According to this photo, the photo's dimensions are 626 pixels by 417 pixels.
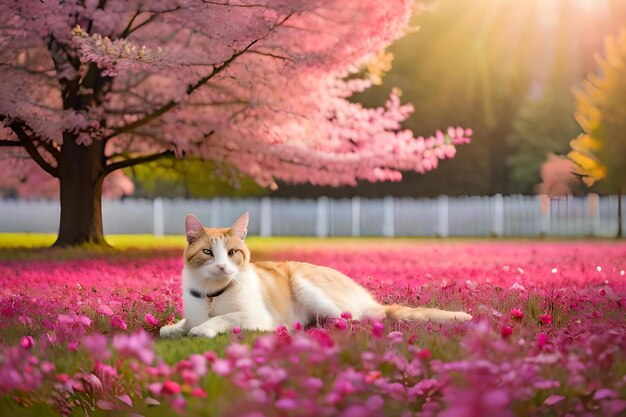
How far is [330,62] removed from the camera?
993 centimetres

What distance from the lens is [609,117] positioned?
16.4 metres

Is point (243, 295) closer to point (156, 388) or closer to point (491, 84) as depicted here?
point (156, 388)

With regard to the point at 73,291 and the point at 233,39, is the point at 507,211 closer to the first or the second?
the point at 233,39

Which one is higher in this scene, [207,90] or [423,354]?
[207,90]

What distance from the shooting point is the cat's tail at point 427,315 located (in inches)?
173

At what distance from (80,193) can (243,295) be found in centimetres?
894

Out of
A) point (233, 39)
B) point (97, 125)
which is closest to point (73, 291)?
point (233, 39)

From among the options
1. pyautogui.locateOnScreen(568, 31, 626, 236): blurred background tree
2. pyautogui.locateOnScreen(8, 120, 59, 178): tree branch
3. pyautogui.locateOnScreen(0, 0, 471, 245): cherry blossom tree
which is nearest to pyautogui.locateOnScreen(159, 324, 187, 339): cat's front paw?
pyautogui.locateOnScreen(0, 0, 471, 245): cherry blossom tree

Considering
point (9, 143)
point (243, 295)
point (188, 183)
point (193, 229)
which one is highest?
point (9, 143)

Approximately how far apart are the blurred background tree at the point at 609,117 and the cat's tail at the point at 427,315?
12.7 m

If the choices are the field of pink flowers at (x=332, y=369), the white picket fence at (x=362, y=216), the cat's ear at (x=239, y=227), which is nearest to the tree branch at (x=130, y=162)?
the white picket fence at (x=362, y=216)

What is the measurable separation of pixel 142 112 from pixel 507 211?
12730mm

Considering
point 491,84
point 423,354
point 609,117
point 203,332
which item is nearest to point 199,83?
point 203,332

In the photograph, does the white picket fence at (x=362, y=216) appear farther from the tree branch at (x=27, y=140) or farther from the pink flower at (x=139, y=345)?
the pink flower at (x=139, y=345)
